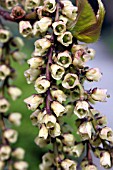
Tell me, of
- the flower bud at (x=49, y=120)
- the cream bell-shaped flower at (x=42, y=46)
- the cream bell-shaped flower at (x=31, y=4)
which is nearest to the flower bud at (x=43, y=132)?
the flower bud at (x=49, y=120)

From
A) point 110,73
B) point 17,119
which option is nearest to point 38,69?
point 17,119

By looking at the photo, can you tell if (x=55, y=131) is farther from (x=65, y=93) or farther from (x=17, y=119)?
(x=17, y=119)

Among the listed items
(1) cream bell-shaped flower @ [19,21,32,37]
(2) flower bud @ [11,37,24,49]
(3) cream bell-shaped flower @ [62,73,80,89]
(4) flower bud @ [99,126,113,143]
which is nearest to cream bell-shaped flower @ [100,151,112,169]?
(4) flower bud @ [99,126,113,143]

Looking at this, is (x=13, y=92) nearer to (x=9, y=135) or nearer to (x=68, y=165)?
(x=9, y=135)

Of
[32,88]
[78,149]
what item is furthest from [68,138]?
[32,88]

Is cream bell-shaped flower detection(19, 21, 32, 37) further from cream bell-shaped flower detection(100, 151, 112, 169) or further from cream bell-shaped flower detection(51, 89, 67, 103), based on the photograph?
cream bell-shaped flower detection(100, 151, 112, 169)

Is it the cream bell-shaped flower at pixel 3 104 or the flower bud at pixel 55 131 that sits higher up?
the cream bell-shaped flower at pixel 3 104

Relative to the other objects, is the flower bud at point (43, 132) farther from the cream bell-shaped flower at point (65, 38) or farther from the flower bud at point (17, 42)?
the flower bud at point (17, 42)
